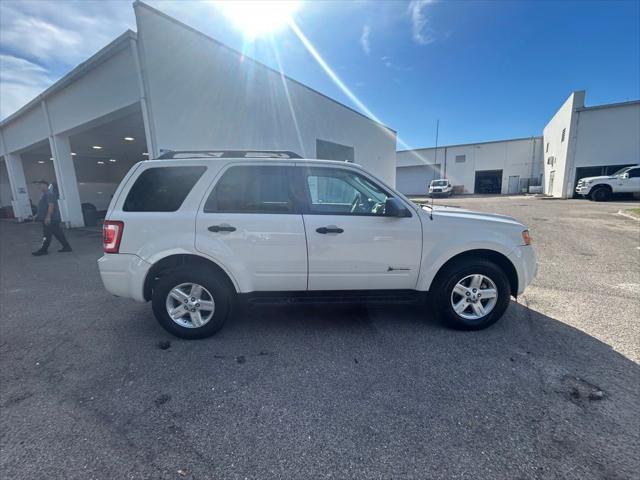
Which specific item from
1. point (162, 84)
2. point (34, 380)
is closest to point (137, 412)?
point (34, 380)

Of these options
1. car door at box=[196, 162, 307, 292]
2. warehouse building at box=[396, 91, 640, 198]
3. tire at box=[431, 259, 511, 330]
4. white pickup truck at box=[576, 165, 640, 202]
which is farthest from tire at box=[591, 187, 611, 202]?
car door at box=[196, 162, 307, 292]

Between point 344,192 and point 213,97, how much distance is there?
7949mm

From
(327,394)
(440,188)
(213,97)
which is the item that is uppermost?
(213,97)

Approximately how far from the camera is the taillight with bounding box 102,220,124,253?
3145 millimetres

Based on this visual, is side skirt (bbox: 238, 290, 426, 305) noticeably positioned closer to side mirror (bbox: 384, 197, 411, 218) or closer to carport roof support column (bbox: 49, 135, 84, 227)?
side mirror (bbox: 384, 197, 411, 218)

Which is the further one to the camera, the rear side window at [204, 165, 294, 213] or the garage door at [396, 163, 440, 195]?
the garage door at [396, 163, 440, 195]

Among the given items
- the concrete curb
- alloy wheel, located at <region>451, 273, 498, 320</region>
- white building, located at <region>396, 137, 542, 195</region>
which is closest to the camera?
alloy wheel, located at <region>451, 273, 498, 320</region>

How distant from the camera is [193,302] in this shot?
127 inches

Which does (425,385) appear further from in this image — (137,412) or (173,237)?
(173,237)

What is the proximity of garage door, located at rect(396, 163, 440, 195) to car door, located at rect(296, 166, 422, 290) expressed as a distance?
40509 millimetres

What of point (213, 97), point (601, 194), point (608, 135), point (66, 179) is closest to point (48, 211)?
point (213, 97)

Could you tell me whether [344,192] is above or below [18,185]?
below

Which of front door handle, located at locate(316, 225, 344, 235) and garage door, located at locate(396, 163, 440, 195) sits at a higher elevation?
garage door, located at locate(396, 163, 440, 195)

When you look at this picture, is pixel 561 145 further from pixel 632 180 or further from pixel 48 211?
pixel 48 211
